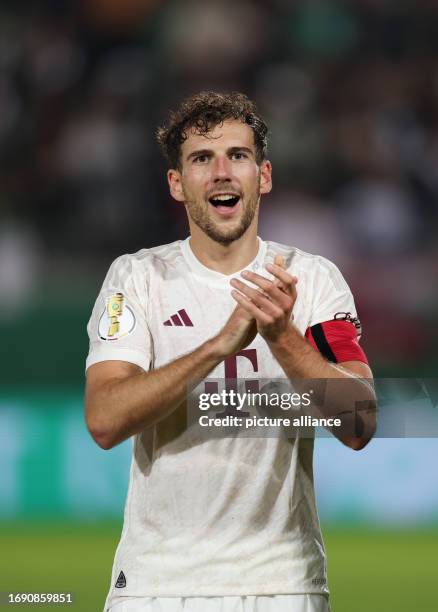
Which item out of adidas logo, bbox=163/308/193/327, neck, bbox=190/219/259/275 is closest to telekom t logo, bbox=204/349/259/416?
adidas logo, bbox=163/308/193/327

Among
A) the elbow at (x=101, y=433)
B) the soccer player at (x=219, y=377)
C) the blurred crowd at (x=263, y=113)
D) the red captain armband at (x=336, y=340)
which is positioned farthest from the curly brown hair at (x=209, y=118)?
the blurred crowd at (x=263, y=113)

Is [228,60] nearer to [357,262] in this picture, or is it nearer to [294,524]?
[357,262]

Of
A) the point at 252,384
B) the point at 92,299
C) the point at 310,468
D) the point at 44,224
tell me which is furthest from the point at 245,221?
the point at 44,224

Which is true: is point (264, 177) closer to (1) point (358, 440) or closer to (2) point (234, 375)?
(2) point (234, 375)

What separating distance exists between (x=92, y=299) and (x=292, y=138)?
239 centimetres

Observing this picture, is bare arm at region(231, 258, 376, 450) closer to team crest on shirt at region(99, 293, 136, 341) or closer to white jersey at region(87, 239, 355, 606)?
white jersey at region(87, 239, 355, 606)

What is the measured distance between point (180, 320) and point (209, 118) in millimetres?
600

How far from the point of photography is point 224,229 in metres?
3.11

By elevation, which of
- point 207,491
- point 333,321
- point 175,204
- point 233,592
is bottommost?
point 233,592

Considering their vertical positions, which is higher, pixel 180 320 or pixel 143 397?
pixel 180 320

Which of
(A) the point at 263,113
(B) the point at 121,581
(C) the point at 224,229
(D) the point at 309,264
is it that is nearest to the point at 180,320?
(C) the point at 224,229

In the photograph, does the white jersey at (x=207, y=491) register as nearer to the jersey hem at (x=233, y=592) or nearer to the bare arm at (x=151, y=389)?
the jersey hem at (x=233, y=592)

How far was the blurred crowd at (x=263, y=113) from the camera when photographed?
887 centimetres

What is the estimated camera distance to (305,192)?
30.3 feet
